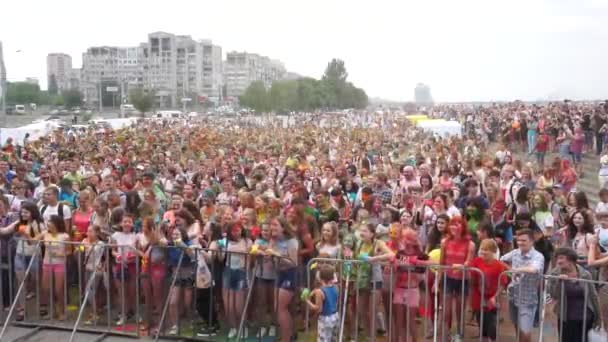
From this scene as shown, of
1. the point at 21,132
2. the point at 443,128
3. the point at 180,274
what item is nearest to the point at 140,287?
the point at 180,274

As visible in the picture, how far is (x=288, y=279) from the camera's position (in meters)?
7.29

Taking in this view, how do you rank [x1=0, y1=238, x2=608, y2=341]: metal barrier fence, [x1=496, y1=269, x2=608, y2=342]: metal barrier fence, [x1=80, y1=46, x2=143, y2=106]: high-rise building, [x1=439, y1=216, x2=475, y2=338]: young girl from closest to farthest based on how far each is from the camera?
1. [x1=496, y1=269, x2=608, y2=342]: metal barrier fence
2. [x1=0, y1=238, x2=608, y2=341]: metal barrier fence
3. [x1=439, y1=216, x2=475, y2=338]: young girl
4. [x1=80, y1=46, x2=143, y2=106]: high-rise building

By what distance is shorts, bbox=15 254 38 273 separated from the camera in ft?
27.5

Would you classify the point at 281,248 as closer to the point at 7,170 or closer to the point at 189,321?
the point at 189,321

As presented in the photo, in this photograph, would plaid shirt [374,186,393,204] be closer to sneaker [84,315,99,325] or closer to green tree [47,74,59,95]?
sneaker [84,315,99,325]

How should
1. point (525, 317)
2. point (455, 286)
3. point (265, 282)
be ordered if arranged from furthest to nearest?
point (265, 282) → point (455, 286) → point (525, 317)

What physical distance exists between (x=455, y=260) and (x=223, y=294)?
2.69 m

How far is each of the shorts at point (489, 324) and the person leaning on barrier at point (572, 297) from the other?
72 cm

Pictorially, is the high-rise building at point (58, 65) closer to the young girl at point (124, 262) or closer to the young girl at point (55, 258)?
the young girl at point (55, 258)

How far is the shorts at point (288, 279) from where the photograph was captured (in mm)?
7258

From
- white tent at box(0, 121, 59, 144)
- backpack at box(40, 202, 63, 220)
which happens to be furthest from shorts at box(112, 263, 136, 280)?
white tent at box(0, 121, 59, 144)

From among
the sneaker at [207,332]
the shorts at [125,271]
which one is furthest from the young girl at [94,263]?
the sneaker at [207,332]

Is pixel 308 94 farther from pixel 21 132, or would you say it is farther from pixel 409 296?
pixel 409 296

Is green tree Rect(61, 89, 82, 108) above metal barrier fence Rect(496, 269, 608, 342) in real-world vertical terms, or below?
above
